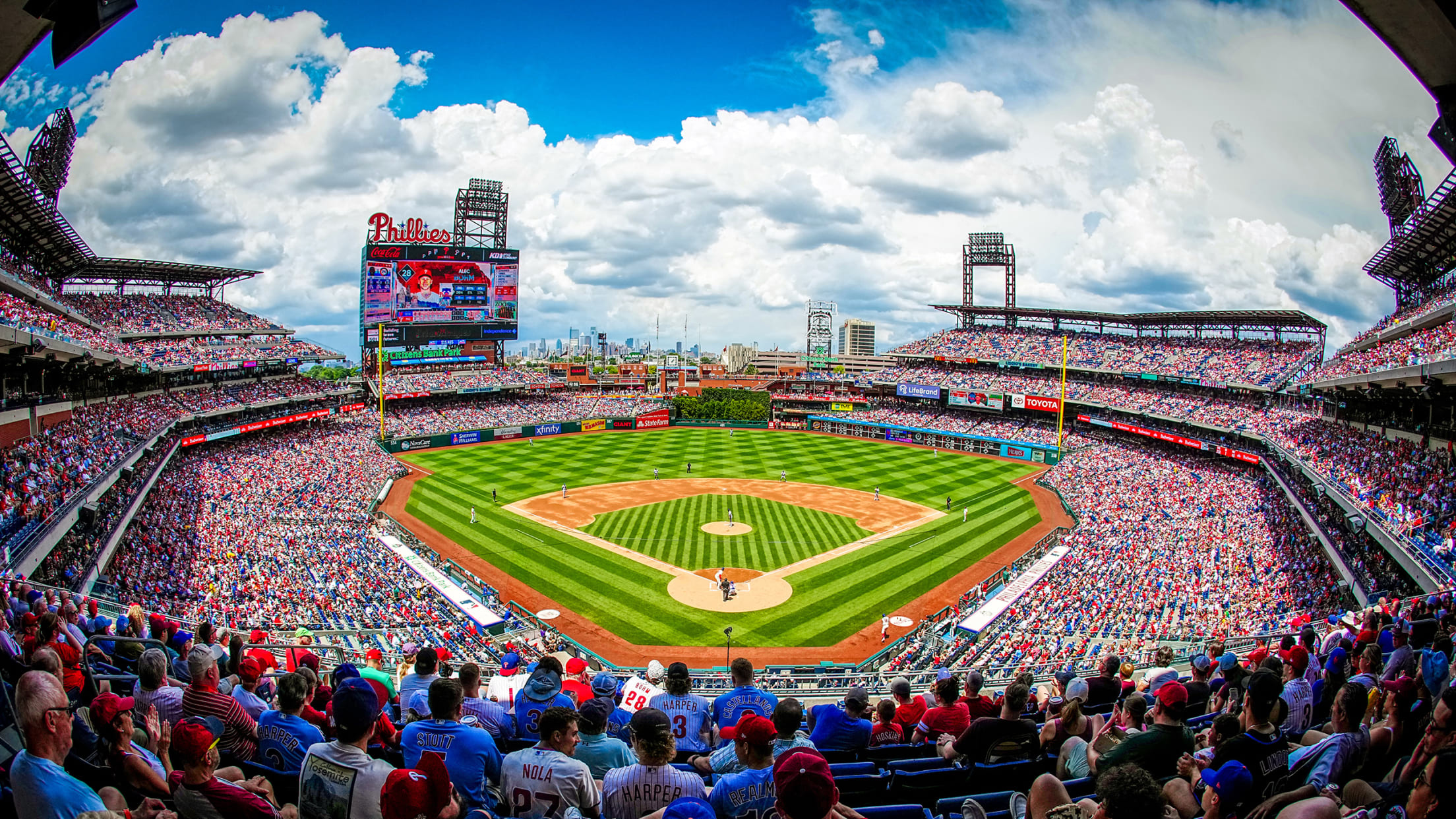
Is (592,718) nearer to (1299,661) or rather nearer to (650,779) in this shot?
(650,779)

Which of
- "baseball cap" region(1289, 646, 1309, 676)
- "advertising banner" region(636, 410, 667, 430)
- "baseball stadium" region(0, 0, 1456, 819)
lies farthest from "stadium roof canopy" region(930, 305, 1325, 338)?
"baseball cap" region(1289, 646, 1309, 676)

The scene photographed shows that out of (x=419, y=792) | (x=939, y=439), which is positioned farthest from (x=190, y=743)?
(x=939, y=439)

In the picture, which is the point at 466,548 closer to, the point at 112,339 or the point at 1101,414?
the point at 112,339

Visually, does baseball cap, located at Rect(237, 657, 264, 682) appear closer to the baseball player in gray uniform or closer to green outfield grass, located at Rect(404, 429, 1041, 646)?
the baseball player in gray uniform

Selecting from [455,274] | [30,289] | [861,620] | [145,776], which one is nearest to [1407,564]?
[861,620]

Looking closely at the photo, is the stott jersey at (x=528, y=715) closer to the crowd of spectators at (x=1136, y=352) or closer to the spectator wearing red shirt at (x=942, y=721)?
the spectator wearing red shirt at (x=942, y=721)

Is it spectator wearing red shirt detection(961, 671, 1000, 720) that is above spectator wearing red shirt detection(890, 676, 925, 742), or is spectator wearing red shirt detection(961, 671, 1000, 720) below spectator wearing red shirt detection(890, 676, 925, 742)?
above
